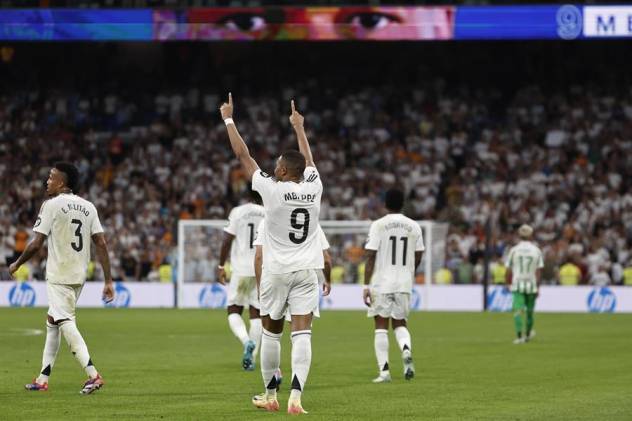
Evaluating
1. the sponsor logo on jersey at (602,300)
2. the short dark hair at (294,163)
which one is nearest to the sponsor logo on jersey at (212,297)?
the sponsor logo on jersey at (602,300)

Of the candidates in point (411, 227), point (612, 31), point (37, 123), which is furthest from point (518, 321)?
point (37, 123)

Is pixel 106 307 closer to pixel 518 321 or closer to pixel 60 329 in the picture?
pixel 518 321

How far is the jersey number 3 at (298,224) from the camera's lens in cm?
1239

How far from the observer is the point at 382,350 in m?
16.5

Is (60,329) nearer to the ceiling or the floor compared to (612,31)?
nearer to the floor

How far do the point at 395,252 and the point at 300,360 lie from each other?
495 centimetres

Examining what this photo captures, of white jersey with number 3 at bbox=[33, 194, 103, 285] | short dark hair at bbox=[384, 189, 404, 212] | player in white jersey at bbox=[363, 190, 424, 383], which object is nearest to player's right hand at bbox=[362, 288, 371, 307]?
player in white jersey at bbox=[363, 190, 424, 383]

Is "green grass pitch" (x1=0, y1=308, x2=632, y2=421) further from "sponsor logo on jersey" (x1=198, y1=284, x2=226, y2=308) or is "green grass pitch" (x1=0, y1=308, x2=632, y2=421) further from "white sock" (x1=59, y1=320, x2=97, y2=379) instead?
"sponsor logo on jersey" (x1=198, y1=284, x2=226, y2=308)

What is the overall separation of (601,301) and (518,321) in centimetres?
1198

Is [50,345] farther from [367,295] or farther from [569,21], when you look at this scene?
[569,21]

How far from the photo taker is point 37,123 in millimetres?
45844

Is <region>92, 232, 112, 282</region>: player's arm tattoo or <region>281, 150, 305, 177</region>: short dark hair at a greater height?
<region>281, 150, 305, 177</region>: short dark hair

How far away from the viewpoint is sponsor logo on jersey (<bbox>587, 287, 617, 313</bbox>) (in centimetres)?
3606

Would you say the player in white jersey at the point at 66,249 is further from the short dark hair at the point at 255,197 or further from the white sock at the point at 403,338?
the white sock at the point at 403,338
